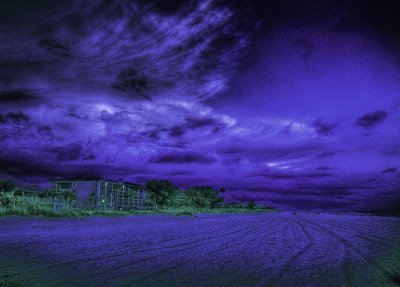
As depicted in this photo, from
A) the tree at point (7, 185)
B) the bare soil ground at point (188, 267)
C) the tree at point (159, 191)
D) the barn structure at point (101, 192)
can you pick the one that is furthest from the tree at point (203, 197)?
the bare soil ground at point (188, 267)

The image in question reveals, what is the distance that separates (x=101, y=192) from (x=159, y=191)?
6.56m

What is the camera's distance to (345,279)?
84.6 inches

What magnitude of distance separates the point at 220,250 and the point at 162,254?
0.73m

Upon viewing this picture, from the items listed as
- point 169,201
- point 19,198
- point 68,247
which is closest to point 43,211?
point 19,198

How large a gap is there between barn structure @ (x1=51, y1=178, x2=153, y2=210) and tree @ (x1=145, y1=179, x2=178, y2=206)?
1.49m

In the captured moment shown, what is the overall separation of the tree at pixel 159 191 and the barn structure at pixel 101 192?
149 centimetres

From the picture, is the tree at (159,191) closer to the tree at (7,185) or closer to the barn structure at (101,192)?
the barn structure at (101,192)

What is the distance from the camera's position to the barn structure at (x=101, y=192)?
1379 inches

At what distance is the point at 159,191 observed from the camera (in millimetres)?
39156

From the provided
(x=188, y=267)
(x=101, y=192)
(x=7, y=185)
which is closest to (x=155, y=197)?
(x=101, y=192)

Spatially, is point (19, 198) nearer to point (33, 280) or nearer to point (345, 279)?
point (33, 280)

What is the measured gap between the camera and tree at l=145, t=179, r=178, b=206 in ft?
127

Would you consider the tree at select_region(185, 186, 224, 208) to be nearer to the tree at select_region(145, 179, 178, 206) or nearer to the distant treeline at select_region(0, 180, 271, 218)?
the distant treeline at select_region(0, 180, 271, 218)

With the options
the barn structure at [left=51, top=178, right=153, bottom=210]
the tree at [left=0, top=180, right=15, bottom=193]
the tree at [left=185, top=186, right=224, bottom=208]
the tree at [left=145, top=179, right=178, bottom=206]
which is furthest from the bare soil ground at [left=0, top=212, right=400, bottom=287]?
the tree at [left=185, top=186, right=224, bottom=208]
